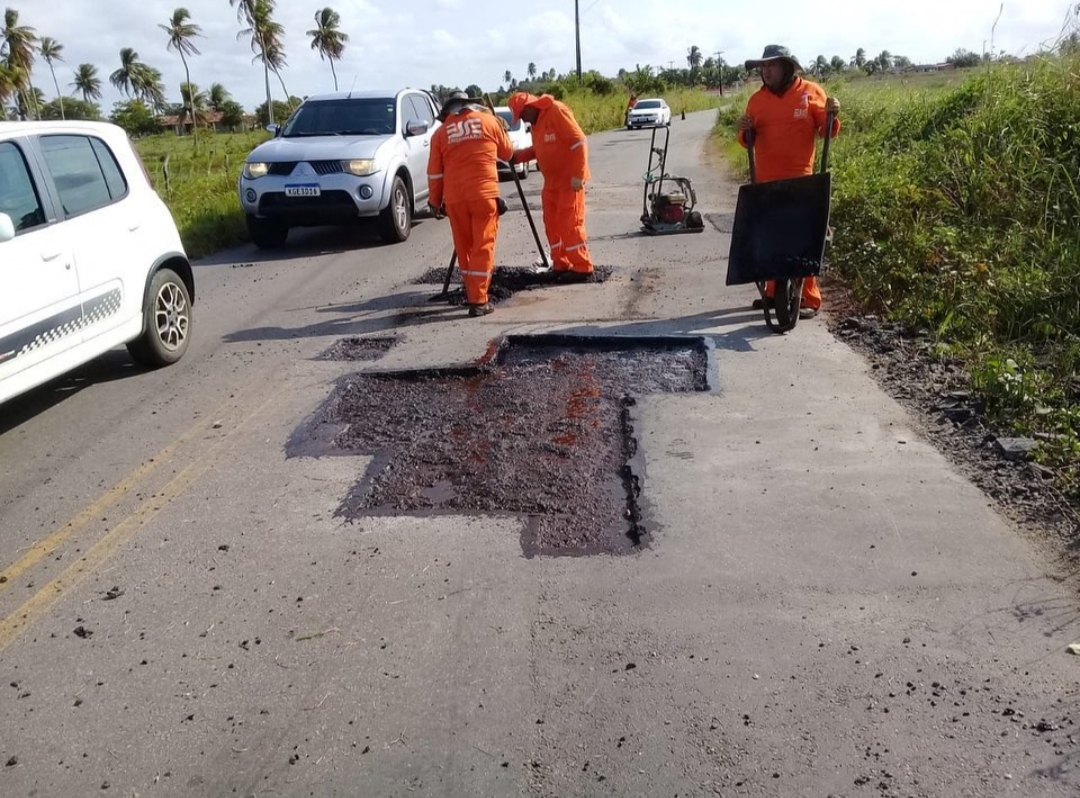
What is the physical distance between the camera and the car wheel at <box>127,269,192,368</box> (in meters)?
7.11

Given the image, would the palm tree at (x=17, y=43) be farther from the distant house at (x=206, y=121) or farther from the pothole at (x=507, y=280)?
the pothole at (x=507, y=280)

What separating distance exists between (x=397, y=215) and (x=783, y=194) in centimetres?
659

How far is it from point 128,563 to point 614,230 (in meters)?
9.87

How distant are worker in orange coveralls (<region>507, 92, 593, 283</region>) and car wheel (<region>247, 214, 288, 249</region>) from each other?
14.3ft

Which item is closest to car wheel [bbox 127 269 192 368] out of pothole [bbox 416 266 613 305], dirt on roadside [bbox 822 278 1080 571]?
pothole [bbox 416 266 613 305]

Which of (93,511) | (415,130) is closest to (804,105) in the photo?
(93,511)

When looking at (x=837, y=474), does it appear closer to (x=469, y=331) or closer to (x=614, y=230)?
(x=469, y=331)

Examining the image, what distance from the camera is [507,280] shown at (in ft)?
32.7

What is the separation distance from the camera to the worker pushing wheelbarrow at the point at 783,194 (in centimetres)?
734

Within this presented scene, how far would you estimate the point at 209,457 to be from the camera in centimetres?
556

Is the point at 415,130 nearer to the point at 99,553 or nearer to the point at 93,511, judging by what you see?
the point at 93,511

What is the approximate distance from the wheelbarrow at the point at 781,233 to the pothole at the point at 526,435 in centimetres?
73

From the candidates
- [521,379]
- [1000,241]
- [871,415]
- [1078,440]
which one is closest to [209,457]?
[521,379]

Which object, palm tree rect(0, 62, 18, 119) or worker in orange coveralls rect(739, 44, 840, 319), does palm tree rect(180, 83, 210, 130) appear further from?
worker in orange coveralls rect(739, 44, 840, 319)
